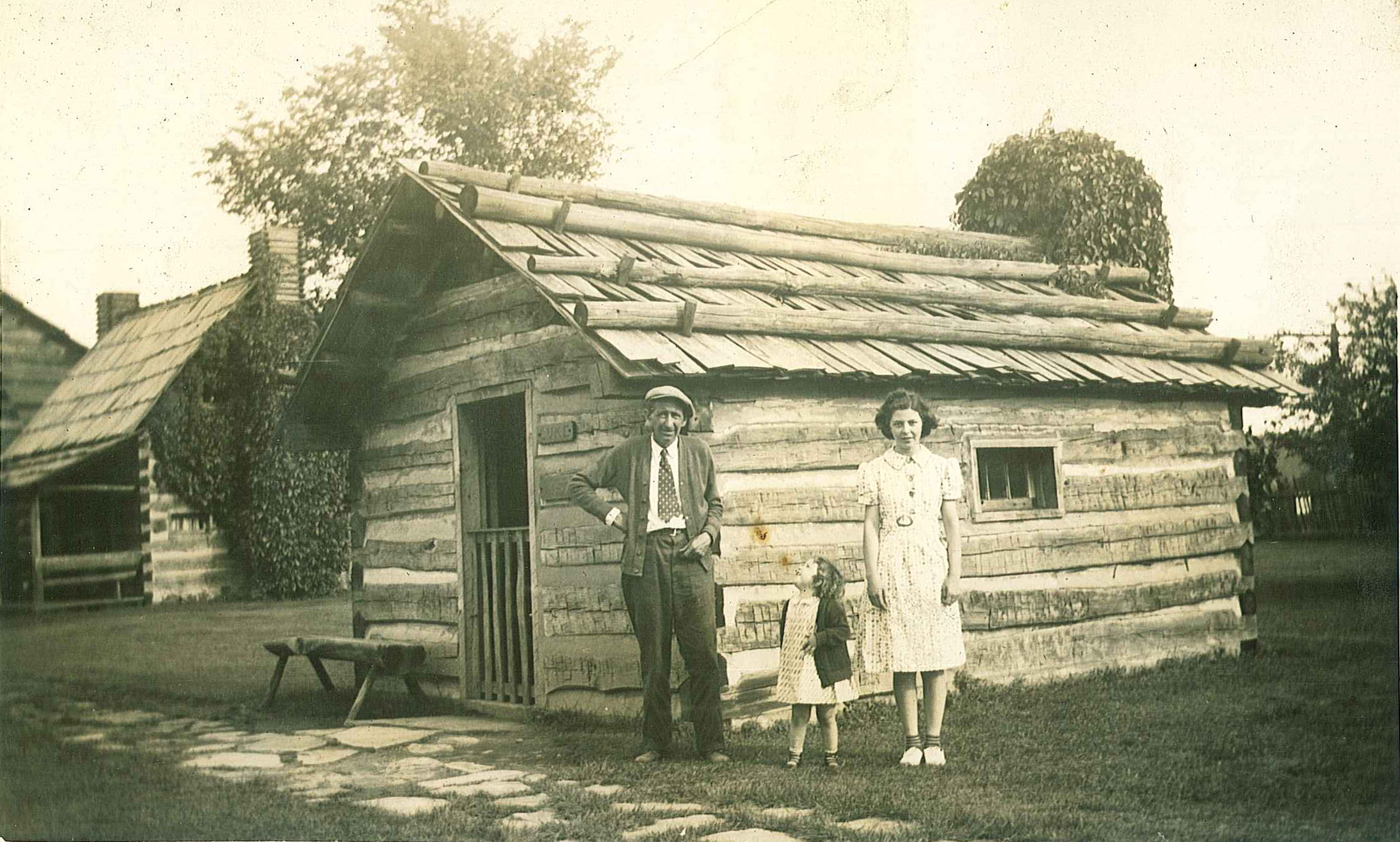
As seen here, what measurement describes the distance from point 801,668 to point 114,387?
356cm

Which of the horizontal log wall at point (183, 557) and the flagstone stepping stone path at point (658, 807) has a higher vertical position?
the horizontal log wall at point (183, 557)

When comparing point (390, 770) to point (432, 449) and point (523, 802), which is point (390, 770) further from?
point (432, 449)

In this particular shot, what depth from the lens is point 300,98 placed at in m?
5.85

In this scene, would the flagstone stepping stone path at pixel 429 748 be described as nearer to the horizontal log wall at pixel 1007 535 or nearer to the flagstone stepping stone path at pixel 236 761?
the flagstone stepping stone path at pixel 236 761

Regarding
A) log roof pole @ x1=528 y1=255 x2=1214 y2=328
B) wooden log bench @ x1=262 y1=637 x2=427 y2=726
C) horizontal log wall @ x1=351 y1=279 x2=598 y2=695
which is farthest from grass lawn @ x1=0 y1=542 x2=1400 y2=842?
horizontal log wall @ x1=351 y1=279 x2=598 y2=695

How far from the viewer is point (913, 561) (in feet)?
19.0

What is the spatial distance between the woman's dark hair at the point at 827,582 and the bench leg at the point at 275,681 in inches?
132

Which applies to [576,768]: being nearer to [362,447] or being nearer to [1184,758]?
[1184,758]

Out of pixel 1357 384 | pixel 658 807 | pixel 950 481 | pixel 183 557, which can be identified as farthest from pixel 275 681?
pixel 1357 384

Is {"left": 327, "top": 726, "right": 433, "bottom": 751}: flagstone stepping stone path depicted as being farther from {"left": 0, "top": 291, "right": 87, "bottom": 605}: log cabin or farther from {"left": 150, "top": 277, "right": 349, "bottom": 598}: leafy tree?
{"left": 0, "top": 291, "right": 87, "bottom": 605}: log cabin

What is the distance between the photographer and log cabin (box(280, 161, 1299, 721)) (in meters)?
6.47

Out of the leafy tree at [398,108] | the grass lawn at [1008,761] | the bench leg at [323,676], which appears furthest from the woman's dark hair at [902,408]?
the bench leg at [323,676]

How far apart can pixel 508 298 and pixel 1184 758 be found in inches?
188

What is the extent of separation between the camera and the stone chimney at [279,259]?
599 centimetres
